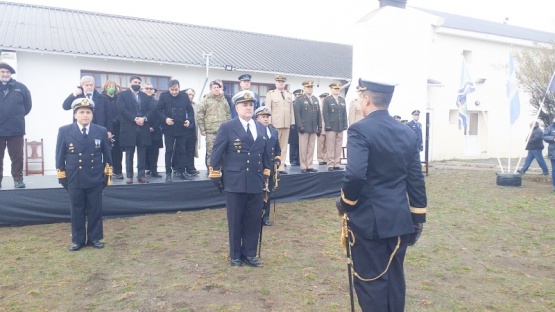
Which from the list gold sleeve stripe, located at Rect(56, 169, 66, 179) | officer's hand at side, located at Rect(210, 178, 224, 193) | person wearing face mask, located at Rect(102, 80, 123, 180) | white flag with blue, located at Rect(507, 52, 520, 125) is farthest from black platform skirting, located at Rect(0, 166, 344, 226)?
white flag with blue, located at Rect(507, 52, 520, 125)

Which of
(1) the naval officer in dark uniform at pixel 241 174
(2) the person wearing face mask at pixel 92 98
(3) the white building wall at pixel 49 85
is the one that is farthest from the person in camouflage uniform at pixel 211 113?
(3) the white building wall at pixel 49 85

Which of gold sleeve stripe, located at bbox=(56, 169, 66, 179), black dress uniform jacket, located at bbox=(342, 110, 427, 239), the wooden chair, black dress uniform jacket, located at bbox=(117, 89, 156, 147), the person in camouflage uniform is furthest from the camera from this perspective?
the wooden chair

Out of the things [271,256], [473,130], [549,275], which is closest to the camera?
[549,275]

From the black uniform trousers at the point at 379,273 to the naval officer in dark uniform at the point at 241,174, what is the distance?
2434 millimetres

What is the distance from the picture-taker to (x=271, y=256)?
21.0ft

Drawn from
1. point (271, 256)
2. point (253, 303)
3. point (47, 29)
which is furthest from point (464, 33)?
point (253, 303)

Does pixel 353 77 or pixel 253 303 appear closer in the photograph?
pixel 253 303

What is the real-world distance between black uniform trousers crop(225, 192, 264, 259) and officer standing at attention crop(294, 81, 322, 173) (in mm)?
4771

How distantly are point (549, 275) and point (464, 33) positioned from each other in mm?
20428

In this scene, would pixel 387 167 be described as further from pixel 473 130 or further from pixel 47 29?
pixel 473 130

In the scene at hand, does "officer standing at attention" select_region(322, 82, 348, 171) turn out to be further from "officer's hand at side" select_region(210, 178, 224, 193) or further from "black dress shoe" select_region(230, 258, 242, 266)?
"black dress shoe" select_region(230, 258, 242, 266)

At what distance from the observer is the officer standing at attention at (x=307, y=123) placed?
10430 millimetres

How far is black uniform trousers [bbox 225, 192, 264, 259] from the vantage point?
5754mm

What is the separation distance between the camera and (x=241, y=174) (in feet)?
18.7
